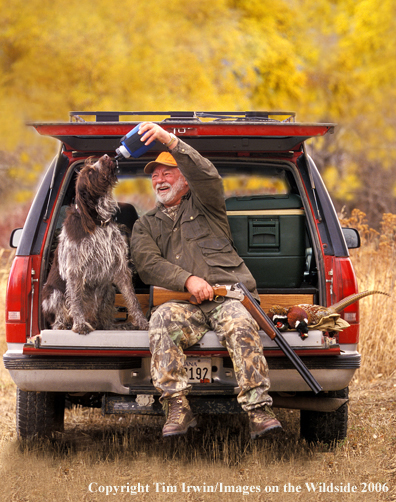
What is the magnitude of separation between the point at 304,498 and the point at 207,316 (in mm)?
1183

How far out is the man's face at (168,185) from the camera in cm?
439

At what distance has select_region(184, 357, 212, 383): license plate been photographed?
3822 millimetres

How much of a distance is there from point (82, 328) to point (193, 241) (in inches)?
34.4

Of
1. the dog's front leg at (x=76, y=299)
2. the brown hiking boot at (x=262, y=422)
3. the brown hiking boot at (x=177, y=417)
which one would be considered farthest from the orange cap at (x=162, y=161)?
the brown hiking boot at (x=262, y=422)

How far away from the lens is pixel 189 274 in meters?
4.02

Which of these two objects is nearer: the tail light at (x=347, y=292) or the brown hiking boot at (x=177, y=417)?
the brown hiking boot at (x=177, y=417)

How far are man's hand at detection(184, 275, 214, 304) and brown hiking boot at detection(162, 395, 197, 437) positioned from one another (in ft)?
2.01

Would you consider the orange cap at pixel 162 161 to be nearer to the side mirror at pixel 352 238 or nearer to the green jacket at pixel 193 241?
the green jacket at pixel 193 241

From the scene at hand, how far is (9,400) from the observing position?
5930 millimetres

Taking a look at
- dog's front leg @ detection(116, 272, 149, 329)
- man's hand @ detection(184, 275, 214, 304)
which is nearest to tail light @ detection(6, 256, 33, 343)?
dog's front leg @ detection(116, 272, 149, 329)

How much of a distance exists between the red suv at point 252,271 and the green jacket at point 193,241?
25 cm

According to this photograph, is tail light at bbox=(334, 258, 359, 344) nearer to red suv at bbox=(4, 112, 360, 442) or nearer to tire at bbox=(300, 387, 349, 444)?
red suv at bbox=(4, 112, 360, 442)

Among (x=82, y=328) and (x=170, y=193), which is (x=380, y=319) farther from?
(x=82, y=328)

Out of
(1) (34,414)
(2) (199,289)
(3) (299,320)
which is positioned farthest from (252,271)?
(1) (34,414)
